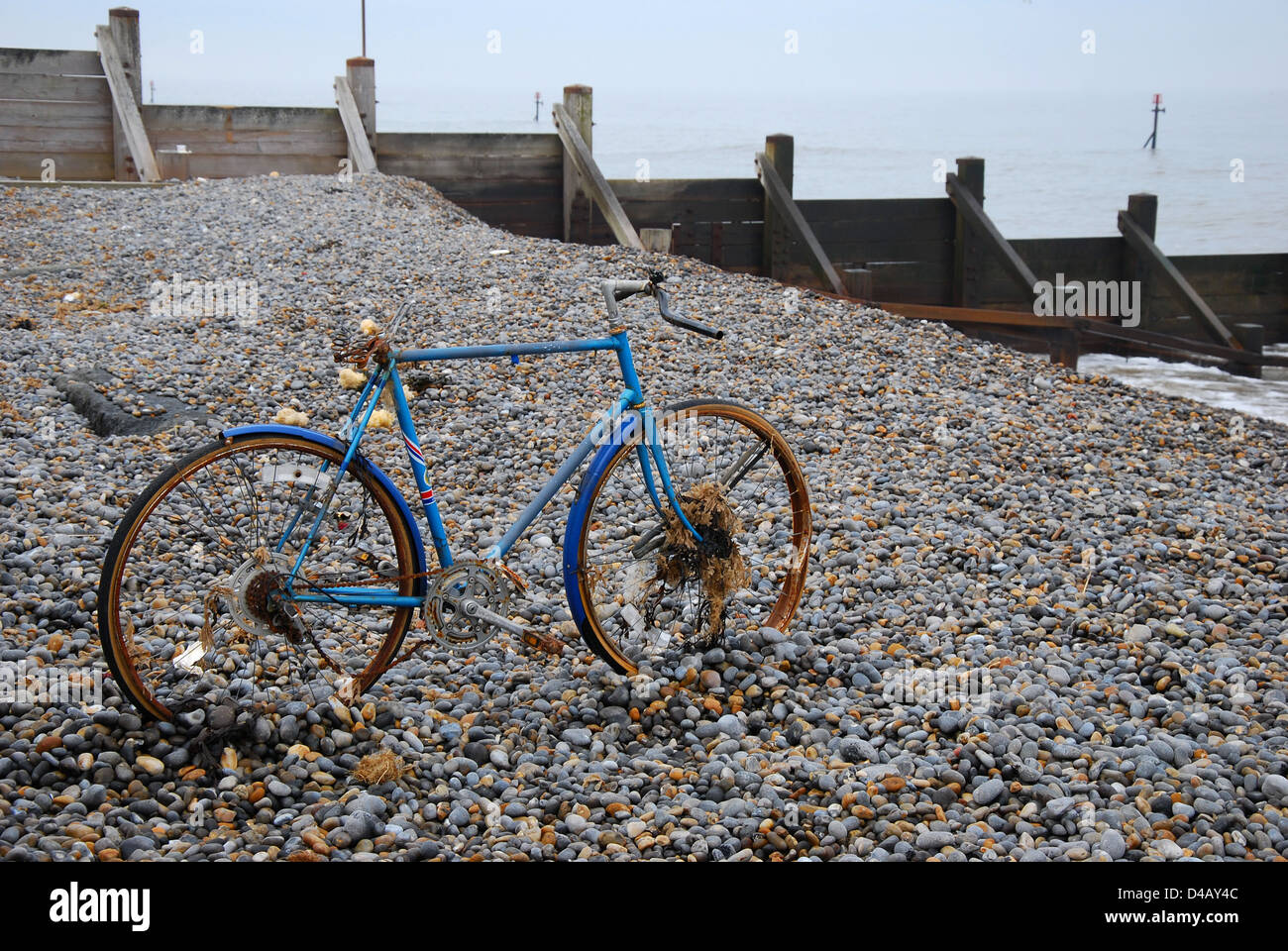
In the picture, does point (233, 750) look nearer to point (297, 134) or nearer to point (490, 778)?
point (490, 778)

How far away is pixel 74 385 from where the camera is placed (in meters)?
6.63

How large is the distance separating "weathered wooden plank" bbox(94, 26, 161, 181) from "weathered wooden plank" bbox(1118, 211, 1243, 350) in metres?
12.7

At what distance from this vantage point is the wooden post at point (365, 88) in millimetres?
14414

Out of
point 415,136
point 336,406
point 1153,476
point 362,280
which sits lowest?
point 1153,476

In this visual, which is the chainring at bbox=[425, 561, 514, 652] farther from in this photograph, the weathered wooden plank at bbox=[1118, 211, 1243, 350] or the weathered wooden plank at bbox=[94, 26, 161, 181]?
the weathered wooden plank at bbox=[1118, 211, 1243, 350]

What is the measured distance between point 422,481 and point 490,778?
0.95m

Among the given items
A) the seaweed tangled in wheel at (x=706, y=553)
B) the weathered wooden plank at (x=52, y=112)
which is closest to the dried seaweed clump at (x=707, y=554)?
the seaweed tangled in wheel at (x=706, y=553)

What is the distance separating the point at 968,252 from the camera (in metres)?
15.2

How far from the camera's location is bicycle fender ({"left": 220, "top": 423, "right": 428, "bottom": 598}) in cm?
322

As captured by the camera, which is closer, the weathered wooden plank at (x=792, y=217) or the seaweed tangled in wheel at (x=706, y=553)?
the seaweed tangled in wheel at (x=706, y=553)

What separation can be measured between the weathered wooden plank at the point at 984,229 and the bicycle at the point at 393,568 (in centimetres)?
1108

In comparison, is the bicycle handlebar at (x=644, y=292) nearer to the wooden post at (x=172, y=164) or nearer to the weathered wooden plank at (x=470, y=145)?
the weathered wooden plank at (x=470, y=145)

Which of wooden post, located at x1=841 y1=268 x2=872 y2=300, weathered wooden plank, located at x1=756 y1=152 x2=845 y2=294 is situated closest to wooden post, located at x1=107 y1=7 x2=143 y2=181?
weathered wooden plank, located at x1=756 y1=152 x2=845 y2=294
